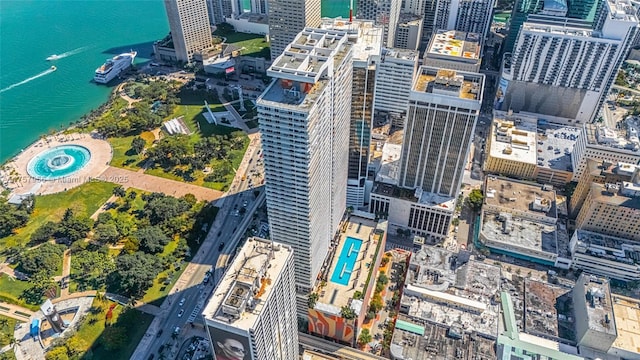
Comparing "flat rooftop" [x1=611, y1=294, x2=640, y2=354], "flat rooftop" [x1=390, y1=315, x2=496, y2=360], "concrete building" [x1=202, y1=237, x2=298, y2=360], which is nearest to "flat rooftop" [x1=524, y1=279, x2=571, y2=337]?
"flat rooftop" [x1=611, y1=294, x2=640, y2=354]

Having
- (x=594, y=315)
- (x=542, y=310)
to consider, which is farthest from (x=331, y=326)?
(x=594, y=315)

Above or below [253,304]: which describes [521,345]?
below

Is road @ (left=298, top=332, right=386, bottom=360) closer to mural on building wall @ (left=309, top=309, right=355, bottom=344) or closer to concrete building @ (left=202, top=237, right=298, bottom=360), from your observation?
mural on building wall @ (left=309, top=309, right=355, bottom=344)

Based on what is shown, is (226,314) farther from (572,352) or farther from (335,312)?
(572,352)

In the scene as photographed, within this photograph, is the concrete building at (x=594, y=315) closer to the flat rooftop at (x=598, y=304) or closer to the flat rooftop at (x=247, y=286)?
the flat rooftop at (x=598, y=304)

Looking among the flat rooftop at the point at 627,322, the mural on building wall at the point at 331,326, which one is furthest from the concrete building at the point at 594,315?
the mural on building wall at the point at 331,326

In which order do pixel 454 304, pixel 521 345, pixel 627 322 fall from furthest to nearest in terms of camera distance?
pixel 454 304, pixel 627 322, pixel 521 345

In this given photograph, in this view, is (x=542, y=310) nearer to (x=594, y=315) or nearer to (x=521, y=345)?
(x=594, y=315)
